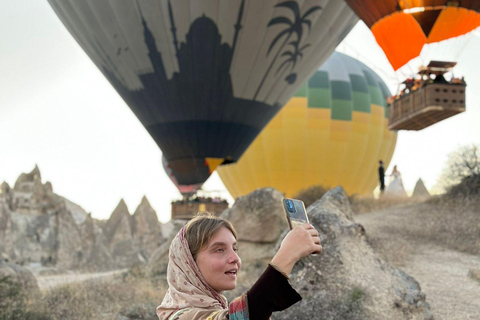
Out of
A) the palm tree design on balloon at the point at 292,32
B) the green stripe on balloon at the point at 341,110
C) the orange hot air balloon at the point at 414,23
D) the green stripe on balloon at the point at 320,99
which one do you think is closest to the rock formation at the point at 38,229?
the palm tree design on balloon at the point at 292,32

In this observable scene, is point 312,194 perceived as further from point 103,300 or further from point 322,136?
point 103,300

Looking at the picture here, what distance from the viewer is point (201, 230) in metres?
1.82

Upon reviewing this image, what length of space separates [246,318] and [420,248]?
9309 mm

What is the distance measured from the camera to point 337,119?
23.2 meters

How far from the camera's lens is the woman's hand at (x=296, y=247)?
1.58m

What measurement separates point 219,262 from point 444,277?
7.13 meters

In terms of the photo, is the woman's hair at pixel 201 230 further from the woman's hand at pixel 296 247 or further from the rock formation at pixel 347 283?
the rock formation at pixel 347 283

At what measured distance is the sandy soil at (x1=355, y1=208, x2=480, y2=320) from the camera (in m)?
6.53

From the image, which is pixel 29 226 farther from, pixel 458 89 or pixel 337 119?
pixel 458 89

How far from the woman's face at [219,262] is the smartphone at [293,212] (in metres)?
0.24

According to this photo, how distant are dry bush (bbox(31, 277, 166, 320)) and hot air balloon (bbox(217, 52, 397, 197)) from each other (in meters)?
14.0

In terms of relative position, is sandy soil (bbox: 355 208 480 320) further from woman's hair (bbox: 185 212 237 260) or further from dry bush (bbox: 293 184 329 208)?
dry bush (bbox: 293 184 329 208)

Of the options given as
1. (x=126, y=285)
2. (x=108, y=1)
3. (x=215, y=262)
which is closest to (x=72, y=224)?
(x=108, y=1)

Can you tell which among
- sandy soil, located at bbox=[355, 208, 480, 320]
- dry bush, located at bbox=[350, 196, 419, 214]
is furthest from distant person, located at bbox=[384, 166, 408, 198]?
sandy soil, located at bbox=[355, 208, 480, 320]
